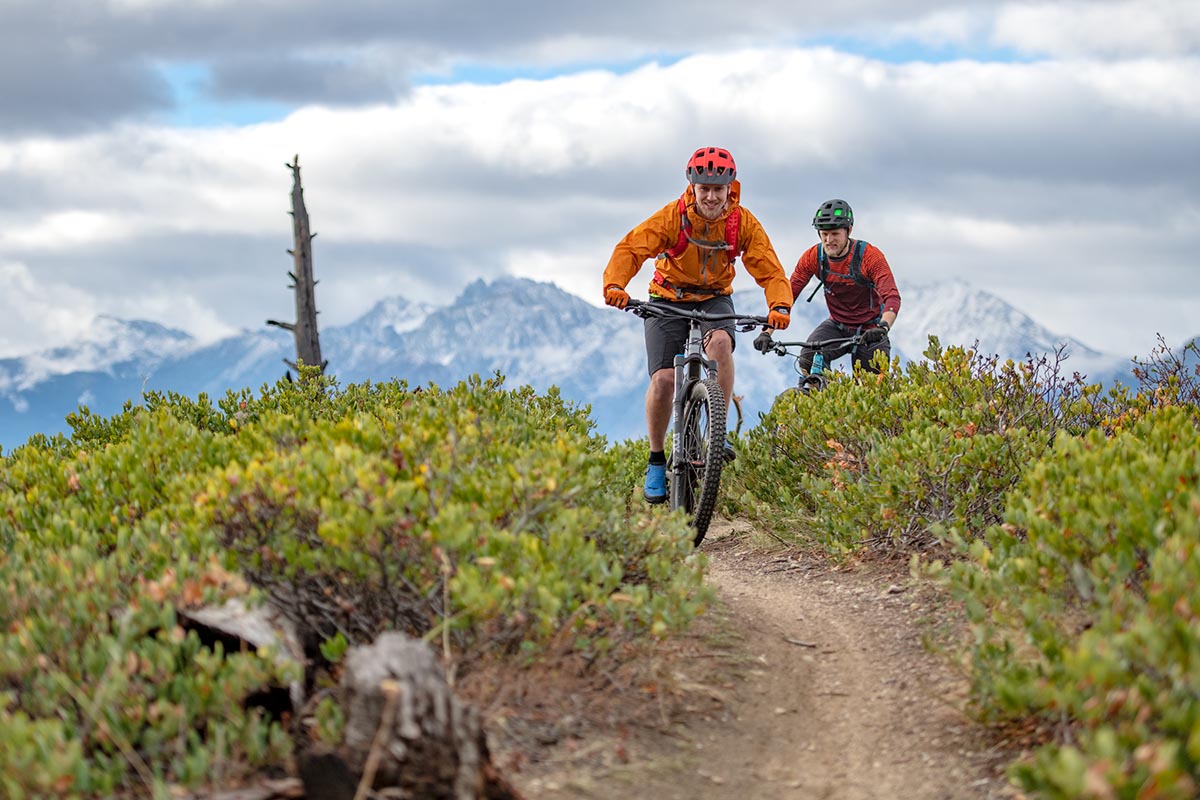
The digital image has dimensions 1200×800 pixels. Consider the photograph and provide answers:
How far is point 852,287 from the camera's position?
12.0 metres

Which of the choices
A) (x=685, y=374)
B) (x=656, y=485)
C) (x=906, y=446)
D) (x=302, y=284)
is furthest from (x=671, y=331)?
(x=302, y=284)

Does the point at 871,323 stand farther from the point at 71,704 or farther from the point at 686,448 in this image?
the point at 71,704

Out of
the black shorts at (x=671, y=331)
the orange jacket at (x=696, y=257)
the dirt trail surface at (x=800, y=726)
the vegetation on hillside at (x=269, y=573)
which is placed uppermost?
the orange jacket at (x=696, y=257)

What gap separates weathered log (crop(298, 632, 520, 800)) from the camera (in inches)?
141

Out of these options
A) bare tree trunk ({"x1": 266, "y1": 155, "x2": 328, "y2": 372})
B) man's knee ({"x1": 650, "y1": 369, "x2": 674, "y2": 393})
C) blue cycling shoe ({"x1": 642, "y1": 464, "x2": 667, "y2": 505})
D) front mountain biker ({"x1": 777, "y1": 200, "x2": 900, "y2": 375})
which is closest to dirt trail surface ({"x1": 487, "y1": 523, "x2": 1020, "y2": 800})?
blue cycling shoe ({"x1": 642, "y1": 464, "x2": 667, "y2": 505})

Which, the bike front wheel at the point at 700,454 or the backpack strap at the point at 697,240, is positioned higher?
the backpack strap at the point at 697,240

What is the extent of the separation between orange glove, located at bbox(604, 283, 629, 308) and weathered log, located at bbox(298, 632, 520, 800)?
474 cm

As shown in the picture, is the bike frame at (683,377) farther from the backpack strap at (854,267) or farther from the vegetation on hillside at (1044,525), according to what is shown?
the backpack strap at (854,267)

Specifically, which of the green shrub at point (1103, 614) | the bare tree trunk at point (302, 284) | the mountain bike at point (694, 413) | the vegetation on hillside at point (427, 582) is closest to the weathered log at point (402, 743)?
the vegetation on hillside at point (427, 582)

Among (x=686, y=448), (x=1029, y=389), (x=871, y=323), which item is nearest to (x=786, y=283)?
(x=686, y=448)

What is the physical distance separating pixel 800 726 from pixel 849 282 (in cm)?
748

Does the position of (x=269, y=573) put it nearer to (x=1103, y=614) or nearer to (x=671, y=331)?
(x=1103, y=614)

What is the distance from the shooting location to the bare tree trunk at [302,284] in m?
20.8

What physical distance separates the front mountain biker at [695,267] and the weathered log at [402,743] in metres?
4.79
